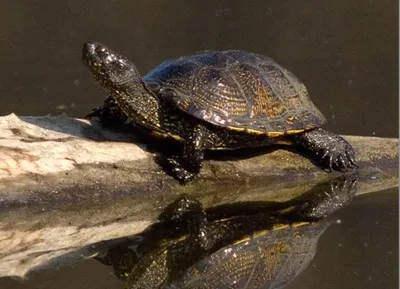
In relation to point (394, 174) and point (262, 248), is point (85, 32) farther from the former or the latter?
point (262, 248)

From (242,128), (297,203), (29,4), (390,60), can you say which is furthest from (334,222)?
(29,4)

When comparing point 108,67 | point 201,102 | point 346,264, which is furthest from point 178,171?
point 346,264

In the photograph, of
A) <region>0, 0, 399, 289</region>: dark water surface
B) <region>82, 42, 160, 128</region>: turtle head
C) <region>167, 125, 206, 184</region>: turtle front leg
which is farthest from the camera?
<region>0, 0, 399, 289</region>: dark water surface

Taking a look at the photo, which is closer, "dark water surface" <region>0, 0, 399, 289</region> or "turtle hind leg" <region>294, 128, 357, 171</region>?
"turtle hind leg" <region>294, 128, 357, 171</region>

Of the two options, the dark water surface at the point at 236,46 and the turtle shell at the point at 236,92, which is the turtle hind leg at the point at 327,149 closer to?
the turtle shell at the point at 236,92

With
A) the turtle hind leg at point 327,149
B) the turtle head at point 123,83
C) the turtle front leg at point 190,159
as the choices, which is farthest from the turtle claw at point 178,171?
the turtle hind leg at point 327,149

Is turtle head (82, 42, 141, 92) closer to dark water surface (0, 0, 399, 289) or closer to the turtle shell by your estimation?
the turtle shell

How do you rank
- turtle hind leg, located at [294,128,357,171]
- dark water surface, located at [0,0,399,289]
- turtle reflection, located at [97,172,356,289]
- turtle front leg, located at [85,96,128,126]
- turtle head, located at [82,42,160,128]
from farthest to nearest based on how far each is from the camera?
dark water surface, located at [0,0,399,289], turtle hind leg, located at [294,128,357,171], turtle front leg, located at [85,96,128,126], turtle head, located at [82,42,160,128], turtle reflection, located at [97,172,356,289]

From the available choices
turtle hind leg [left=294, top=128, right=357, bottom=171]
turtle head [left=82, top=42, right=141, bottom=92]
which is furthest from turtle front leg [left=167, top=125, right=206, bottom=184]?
turtle hind leg [left=294, top=128, right=357, bottom=171]

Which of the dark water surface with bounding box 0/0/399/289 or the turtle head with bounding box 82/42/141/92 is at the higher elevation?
the turtle head with bounding box 82/42/141/92
